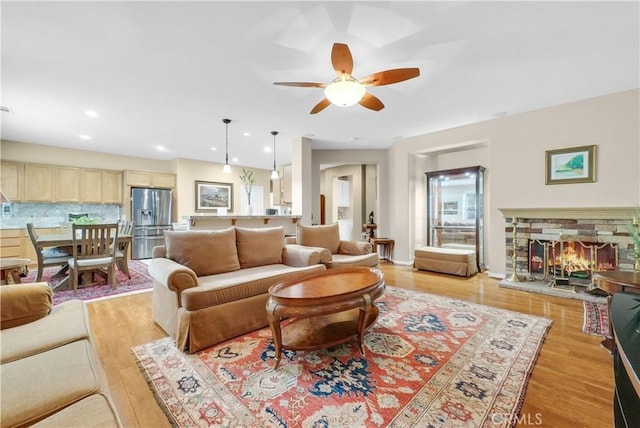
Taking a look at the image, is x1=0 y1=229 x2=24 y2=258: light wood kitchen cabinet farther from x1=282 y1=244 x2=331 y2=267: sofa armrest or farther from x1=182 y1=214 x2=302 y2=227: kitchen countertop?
x1=282 y1=244 x2=331 y2=267: sofa armrest

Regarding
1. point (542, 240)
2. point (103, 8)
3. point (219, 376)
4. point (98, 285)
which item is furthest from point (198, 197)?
point (542, 240)

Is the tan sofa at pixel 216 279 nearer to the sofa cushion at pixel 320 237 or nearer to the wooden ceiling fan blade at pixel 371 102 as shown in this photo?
the sofa cushion at pixel 320 237

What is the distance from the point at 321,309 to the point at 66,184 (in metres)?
6.65

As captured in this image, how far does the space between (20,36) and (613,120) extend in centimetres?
616

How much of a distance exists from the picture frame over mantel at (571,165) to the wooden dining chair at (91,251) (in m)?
6.23

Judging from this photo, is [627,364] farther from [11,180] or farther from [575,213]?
[11,180]

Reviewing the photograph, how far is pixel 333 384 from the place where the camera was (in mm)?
1564

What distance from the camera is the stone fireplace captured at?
3.16 metres

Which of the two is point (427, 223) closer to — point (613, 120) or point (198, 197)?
point (613, 120)

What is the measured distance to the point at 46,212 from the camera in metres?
5.43

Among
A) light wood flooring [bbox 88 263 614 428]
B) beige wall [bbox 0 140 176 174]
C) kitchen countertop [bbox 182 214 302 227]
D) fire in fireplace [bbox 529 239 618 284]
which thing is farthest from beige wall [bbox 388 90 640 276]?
beige wall [bbox 0 140 176 174]

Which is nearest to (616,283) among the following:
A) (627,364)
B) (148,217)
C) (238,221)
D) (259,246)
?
(627,364)

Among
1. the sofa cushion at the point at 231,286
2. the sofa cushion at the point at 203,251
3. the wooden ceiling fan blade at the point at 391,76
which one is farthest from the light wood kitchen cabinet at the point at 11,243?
the wooden ceiling fan blade at the point at 391,76

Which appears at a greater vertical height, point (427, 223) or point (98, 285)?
point (427, 223)
